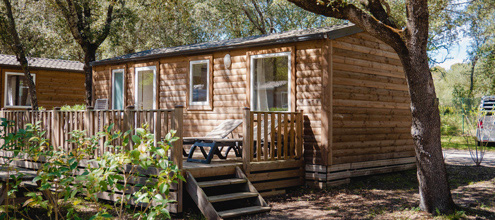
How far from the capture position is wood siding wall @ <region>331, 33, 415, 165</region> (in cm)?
795

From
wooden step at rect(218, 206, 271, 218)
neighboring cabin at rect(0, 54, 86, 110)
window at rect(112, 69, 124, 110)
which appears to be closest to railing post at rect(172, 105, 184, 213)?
wooden step at rect(218, 206, 271, 218)

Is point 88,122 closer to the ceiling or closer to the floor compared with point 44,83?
closer to the floor

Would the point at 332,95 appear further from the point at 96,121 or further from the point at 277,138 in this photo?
the point at 96,121

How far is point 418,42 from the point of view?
18.4ft

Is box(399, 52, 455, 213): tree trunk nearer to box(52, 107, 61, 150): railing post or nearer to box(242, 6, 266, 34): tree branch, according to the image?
box(52, 107, 61, 150): railing post

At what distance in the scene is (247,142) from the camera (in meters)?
6.78

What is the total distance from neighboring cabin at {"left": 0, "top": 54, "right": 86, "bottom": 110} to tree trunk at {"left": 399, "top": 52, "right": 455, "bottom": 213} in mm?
14588

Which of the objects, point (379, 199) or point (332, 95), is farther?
point (332, 95)

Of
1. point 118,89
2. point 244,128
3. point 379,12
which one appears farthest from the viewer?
point 118,89

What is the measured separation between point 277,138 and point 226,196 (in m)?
1.92

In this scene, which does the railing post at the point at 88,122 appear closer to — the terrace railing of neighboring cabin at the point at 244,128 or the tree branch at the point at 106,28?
the terrace railing of neighboring cabin at the point at 244,128

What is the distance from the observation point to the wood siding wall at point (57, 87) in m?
17.2

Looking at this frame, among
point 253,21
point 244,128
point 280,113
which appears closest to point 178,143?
point 244,128

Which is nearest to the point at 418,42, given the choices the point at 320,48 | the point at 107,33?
the point at 320,48
